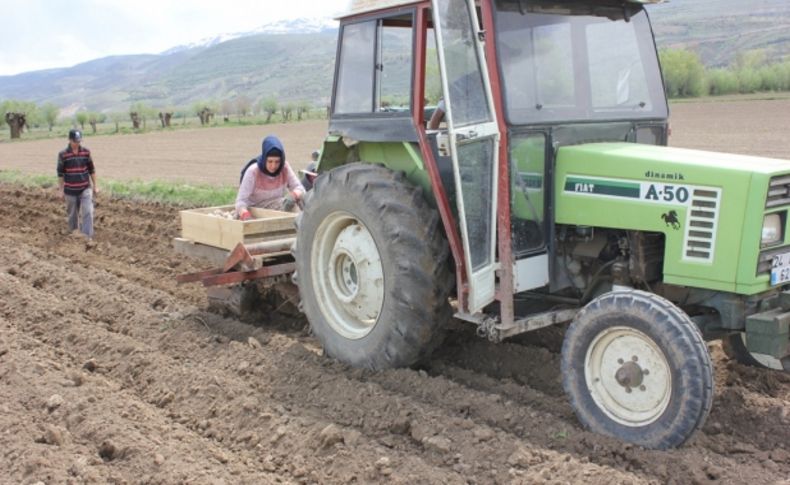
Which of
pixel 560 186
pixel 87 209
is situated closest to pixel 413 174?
pixel 560 186

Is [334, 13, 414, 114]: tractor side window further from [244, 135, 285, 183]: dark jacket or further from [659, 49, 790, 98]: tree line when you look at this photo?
[659, 49, 790, 98]: tree line

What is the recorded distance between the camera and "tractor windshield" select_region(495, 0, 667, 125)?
4.65m

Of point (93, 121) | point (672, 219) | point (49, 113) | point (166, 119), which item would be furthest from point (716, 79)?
point (49, 113)

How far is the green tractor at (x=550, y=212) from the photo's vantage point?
411 centimetres

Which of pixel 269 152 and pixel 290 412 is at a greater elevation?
pixel 269 152

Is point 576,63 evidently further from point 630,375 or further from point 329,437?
point 329,437

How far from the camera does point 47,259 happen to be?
9.33 meters

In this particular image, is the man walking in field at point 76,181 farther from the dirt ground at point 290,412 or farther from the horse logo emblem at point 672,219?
the horse logo emblem at point 672,219

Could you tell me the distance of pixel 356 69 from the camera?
5398 mm

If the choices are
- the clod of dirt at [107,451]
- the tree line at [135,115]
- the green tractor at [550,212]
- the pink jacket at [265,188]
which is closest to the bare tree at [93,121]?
the tree line at [135,115]

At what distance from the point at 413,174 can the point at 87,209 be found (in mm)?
7463

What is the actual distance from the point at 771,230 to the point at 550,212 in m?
1.19

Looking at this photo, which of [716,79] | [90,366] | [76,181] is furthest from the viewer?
[716,79]

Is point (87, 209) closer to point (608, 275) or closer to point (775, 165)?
point (608, 275)
